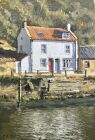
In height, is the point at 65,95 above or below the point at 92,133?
below

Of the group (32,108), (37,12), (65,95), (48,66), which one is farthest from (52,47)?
(37,12)

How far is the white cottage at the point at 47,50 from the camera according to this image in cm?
8094

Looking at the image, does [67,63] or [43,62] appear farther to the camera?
[67,63]

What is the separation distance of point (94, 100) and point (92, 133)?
25918mm

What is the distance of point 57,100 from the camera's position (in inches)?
2594

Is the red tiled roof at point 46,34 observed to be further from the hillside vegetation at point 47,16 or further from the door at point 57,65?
the hillside vegetation at point 47,16

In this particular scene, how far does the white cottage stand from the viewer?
266 feet

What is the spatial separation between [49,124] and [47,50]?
3532 cm

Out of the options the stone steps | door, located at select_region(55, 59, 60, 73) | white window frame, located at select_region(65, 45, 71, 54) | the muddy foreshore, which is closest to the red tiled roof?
white window frame, located at select_region(65, 45, 71, 54)

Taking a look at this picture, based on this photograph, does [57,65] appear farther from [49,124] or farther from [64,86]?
[49,124]

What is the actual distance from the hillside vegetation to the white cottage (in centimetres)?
1572

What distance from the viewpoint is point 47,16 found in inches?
4441

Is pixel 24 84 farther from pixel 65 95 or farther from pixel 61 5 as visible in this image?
pixel 61 5

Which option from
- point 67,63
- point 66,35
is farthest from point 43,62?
point 66,35
